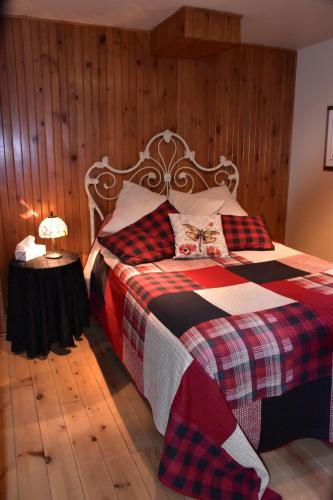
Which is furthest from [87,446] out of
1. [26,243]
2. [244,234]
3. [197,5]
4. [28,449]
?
[197,5]

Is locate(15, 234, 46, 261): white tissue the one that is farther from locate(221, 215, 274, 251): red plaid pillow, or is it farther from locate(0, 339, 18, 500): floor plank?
locate(221, 215, 274, 251): red plaid pillow

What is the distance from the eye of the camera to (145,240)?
9.64 feet

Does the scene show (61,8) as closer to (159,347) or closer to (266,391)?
(159,347)

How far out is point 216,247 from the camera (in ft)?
9.77

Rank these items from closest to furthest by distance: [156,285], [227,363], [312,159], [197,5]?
1. [227,363]
2. [156,285]
3. [197,5]
4. [312,159]

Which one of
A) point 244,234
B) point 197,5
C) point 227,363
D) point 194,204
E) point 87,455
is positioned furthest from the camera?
point 194,204

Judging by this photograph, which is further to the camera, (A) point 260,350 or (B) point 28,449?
(B) point 28,449

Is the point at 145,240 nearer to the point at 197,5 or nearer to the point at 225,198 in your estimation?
the point at 225,198

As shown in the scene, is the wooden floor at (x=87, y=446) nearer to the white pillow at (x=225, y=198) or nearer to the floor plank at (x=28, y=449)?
the floor plank at (x=28, y=449)

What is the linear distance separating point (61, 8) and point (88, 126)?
2.70 ft

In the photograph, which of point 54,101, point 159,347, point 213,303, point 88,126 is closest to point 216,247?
point 213,303

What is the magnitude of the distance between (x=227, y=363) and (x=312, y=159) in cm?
271

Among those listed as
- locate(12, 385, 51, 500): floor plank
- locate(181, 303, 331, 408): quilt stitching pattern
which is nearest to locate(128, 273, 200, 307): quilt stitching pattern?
locate(181, 303, 331, 408): quilt stitching pattern

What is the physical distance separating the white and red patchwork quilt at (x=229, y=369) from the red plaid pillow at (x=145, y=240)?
41 cm
